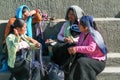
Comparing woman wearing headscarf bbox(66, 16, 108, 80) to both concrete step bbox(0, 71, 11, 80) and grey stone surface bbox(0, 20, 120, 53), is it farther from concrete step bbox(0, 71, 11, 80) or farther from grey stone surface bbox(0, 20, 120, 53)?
concrete step bbox(0, 71, 11, 80)

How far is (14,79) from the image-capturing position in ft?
21.1

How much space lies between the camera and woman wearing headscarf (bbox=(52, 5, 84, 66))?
6929 mm

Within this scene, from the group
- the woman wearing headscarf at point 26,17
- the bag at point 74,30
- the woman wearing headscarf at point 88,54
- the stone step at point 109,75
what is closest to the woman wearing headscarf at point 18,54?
the woman wearing headscarf at point 26,17

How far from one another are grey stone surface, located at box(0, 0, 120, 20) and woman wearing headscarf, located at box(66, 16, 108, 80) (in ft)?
4.89

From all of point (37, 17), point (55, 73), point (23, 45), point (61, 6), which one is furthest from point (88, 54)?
point (61, 6)

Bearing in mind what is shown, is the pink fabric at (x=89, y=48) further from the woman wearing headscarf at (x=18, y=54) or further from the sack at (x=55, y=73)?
the woman wearing headscarf at (x=18, y=54)

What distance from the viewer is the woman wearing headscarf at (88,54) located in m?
6.37

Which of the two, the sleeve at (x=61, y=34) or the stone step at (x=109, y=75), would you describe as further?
the sleeve at (x=61, y=34)

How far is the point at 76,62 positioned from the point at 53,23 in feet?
4.67

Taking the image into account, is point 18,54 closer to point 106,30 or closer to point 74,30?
point 74,30

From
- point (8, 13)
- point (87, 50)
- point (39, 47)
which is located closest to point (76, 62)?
point (87, 50)

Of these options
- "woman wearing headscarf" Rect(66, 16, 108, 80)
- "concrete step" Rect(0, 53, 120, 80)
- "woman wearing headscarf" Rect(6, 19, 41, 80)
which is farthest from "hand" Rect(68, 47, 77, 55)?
"concrete step" Rect(0, 53, 120, 80)

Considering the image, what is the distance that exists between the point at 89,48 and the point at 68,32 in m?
0.97

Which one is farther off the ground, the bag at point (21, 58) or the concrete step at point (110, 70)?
the bag at point (21, 58)
